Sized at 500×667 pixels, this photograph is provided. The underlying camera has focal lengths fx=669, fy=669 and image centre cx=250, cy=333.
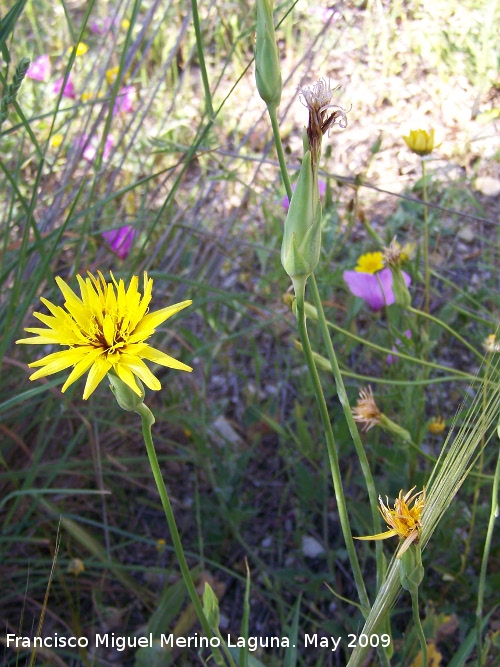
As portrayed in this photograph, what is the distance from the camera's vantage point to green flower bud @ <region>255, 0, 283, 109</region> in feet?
1.68

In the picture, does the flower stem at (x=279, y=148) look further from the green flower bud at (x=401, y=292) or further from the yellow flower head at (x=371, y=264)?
the yellow flower head at (x=371, y=264)

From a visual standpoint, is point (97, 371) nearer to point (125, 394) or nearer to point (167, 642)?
point (125, 394)

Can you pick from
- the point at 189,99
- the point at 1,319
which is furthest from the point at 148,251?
the point at 189,99

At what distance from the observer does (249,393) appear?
124 cm

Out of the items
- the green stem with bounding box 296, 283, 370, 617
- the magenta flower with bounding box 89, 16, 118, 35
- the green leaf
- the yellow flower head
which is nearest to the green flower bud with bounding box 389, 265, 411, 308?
the yellow flower head

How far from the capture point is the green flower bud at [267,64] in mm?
511

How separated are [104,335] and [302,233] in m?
0.18

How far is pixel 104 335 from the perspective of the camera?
21.1 inches

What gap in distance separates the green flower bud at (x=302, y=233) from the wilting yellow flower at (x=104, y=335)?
0.09 m

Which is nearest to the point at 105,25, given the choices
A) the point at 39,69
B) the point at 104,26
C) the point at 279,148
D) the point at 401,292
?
the point at 104,26

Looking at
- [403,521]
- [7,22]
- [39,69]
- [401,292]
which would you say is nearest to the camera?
[403,521]

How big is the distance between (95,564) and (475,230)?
1.09 metres

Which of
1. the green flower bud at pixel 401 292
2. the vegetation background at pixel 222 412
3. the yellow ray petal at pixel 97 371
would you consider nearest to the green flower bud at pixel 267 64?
the vegetation background at pixel 222 412

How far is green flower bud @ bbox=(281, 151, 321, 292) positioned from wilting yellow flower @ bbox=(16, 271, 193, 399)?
3.5 inches
